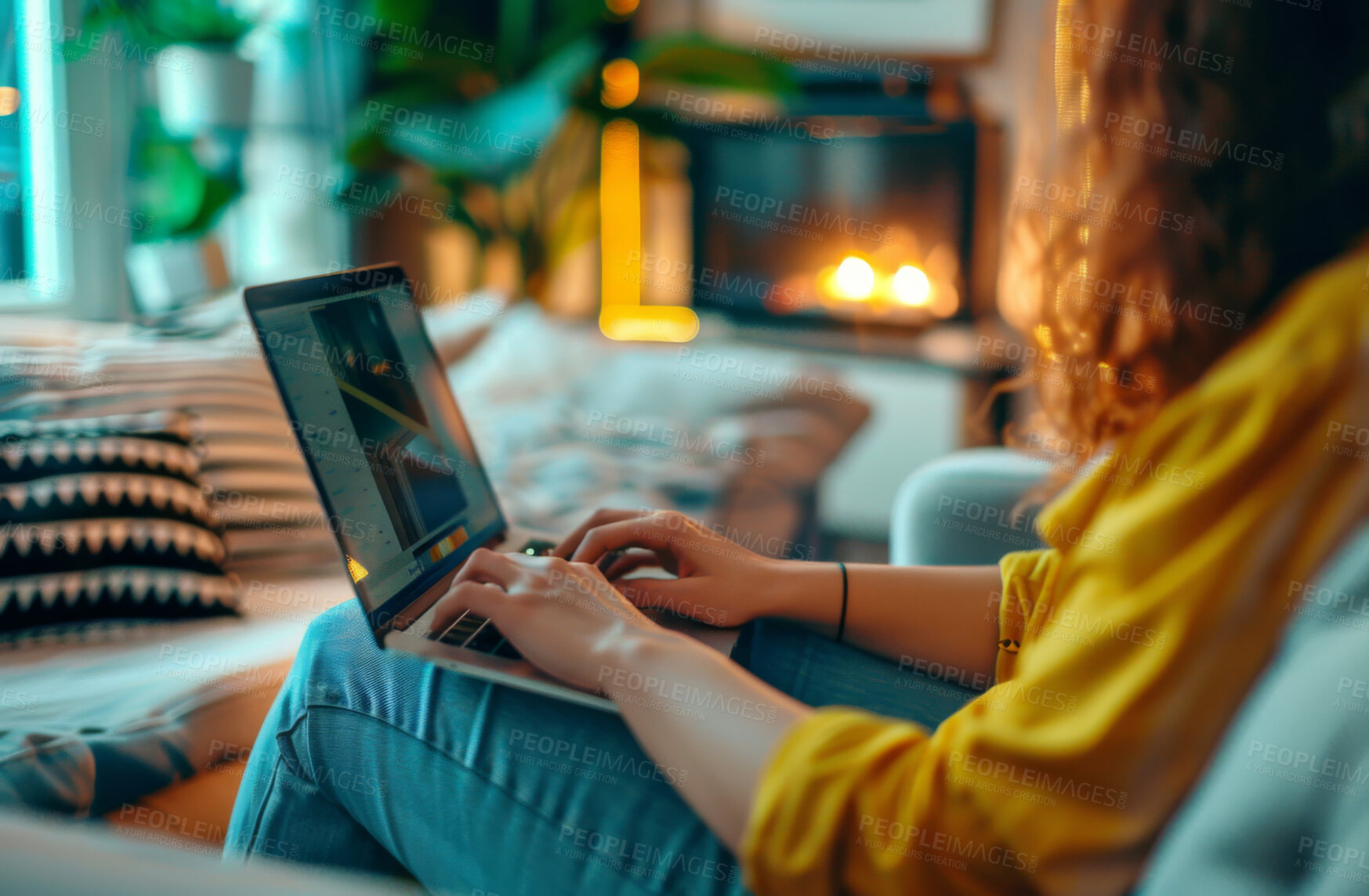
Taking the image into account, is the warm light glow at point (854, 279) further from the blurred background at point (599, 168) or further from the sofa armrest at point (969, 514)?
the sofa armrest at point (969, 514)

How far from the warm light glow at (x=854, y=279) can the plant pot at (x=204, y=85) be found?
168 cm

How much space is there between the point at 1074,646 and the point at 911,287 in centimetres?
243

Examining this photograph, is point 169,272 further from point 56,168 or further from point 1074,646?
point 1074,646

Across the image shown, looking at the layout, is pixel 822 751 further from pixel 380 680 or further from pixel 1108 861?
pixel 380 680

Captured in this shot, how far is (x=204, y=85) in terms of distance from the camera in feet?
5.84

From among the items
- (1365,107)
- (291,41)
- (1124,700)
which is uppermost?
(291,41)

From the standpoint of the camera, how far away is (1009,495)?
104cm

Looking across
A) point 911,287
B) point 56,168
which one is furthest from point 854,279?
point 56,168

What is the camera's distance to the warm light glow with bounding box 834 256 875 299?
2.82 metres

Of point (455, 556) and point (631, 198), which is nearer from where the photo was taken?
point (455, 556)

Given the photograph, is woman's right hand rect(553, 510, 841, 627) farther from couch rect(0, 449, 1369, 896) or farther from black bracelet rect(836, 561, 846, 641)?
couch rect(0, 449, 1369, 896)

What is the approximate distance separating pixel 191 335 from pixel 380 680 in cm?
73

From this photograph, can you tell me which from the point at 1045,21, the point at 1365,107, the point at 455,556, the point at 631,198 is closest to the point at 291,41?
the point at 631,198

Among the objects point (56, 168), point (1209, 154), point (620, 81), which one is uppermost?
point (620, 81)
